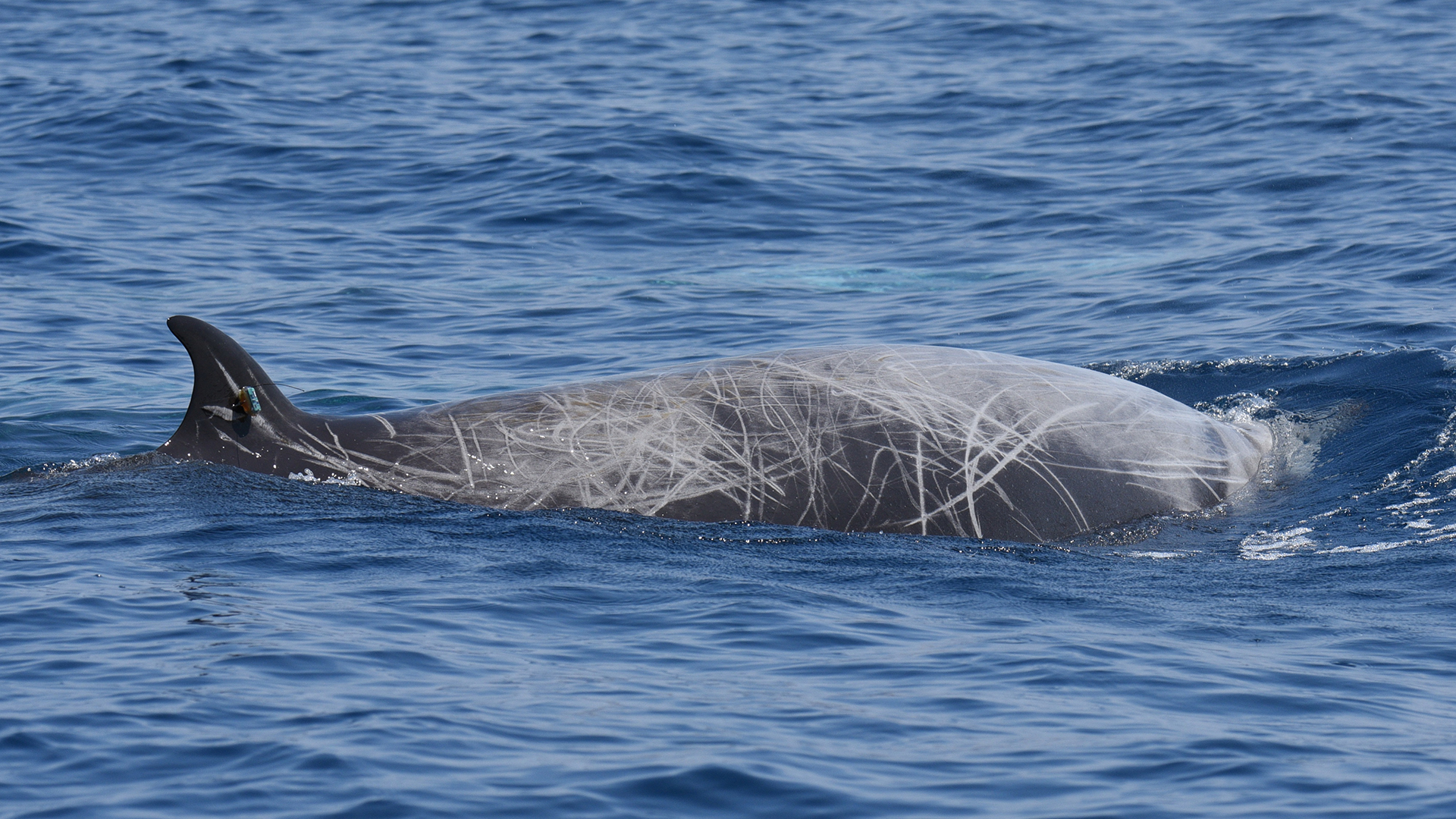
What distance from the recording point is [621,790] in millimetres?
6172

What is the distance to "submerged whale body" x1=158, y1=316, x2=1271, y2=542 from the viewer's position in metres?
9.65

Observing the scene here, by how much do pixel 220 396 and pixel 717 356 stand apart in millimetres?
6502

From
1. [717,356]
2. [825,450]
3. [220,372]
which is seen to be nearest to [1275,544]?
[825,450]

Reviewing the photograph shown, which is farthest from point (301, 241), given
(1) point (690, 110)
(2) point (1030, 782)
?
(2) point (1030, 782)

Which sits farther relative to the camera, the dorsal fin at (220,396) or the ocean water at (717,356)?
the dorsal fin at (220,396)

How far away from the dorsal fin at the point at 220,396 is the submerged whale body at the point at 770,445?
1 centimetres

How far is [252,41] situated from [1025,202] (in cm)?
1943

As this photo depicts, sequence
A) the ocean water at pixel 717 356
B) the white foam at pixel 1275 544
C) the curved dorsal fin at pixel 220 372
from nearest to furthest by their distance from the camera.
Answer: the ocean water at pixel 717 356 → the white foam at pixel 1275 544 → the curved dorsal fin at pixel 220 372

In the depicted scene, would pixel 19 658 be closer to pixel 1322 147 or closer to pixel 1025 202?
pixel 1025 202

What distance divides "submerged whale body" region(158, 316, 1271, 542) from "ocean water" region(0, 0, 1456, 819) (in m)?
0.20

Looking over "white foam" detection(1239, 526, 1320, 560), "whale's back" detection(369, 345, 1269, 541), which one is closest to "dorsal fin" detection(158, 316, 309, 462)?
"whale's back" detection(369, 345, 1269, 541)

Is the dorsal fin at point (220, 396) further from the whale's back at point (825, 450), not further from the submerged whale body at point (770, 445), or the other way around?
the whale's back at point (825, 450)

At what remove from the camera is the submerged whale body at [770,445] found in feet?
31.7

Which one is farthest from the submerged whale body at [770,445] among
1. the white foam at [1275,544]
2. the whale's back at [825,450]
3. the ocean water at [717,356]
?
the white foam at [1275,544]
